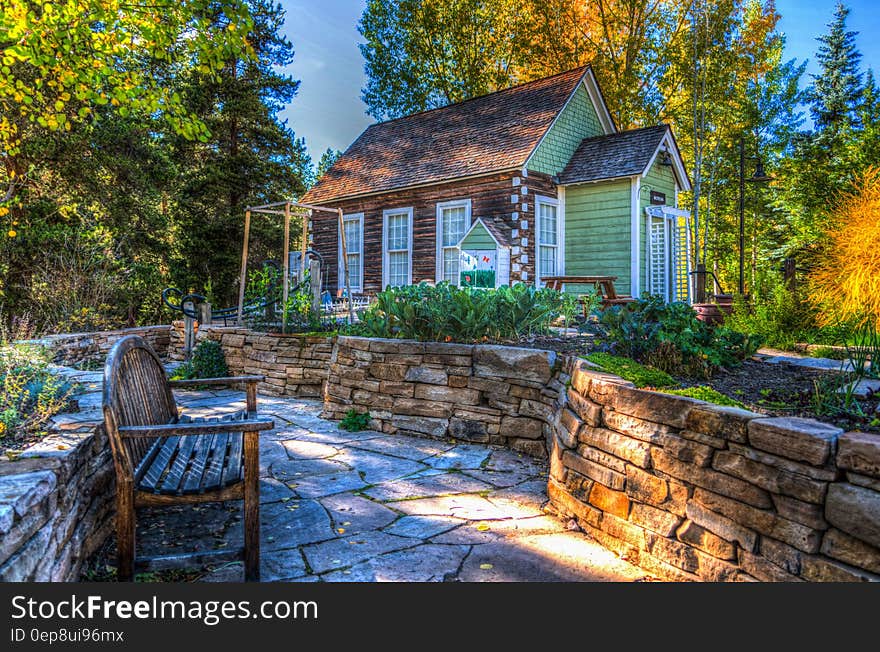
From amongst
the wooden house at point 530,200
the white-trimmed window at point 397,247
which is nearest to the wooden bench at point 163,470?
the wooden house at point 530,200

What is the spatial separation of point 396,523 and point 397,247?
37.6ft

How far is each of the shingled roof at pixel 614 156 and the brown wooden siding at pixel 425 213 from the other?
30.7 inches

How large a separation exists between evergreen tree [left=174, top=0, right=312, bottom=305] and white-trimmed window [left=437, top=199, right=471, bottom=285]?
787 centimetres

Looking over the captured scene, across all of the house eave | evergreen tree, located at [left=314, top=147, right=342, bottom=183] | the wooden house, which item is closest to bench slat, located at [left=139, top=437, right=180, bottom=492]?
the wooden house

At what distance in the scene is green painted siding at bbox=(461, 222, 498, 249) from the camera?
11.6 meters

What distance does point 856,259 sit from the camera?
136 inches

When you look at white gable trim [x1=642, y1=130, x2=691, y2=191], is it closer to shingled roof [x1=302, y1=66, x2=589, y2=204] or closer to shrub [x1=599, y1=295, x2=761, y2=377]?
shingled roof [x1=302, y1=66, x2=589, y2=204]

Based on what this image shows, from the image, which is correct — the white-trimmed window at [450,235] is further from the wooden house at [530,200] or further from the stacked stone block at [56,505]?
the stacked stone block at [56,505]

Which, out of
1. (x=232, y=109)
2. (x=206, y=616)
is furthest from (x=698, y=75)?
(x=206, y=616)

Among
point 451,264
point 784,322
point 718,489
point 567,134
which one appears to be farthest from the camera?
point 451,264

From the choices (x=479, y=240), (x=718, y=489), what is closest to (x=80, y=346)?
(x=479, y=240)

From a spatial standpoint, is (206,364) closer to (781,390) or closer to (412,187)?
(412,187)

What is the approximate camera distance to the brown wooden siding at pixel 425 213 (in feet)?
38.6

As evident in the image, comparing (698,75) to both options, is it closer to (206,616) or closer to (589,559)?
(589,559)
